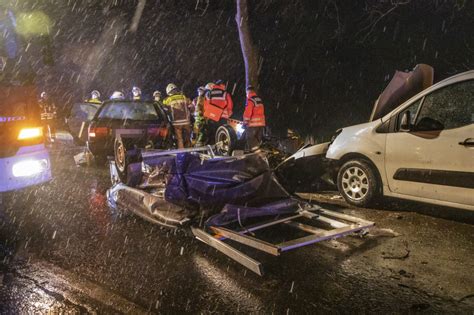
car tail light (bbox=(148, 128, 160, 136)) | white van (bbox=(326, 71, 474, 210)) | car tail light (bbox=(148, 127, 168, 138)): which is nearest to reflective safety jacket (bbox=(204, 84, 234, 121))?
car tail light (bbox=(148, 127, 168, 138))

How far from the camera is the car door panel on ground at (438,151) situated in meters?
4.82

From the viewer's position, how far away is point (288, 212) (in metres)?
4.75

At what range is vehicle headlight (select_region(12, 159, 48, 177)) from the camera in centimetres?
495

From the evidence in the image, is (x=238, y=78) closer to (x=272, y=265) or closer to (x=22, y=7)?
(x=22, y=7)

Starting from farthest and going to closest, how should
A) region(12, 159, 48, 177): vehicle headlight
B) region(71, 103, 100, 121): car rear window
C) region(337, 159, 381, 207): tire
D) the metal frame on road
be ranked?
region(71, 103, 100, 121): car rear window < region(337, 159, 381, 207): tire < region(12, 159, 48, 177): vehicle headlight < the metal frame on road

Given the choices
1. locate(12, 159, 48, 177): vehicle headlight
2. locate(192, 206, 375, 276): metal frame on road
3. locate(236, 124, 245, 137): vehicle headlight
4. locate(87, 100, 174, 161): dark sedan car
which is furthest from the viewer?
locate(236, 124, 245, 137): vehicle headlight

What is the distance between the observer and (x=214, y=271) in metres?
3.85

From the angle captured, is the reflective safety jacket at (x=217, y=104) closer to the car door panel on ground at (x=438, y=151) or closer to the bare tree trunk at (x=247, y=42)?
the bare tree trunk at (x=247, y=42)

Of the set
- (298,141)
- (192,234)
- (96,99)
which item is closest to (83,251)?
(192,234)

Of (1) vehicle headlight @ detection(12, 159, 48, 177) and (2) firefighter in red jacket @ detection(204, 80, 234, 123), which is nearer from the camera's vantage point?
(1) vehicle headlight @ detection(12, 159, 48, 177)

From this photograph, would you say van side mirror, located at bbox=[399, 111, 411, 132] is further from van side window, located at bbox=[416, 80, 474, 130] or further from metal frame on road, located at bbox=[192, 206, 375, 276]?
metal frame on road, located at bbox=[192, 206, 375, 276]

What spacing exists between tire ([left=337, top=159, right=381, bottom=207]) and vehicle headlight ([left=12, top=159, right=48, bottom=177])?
4260 millimetres

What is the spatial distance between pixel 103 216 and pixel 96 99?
10.4 m

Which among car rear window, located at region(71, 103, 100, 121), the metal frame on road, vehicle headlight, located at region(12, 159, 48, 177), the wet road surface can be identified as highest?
car rear window, located at region(71, 103, 100, 121)
